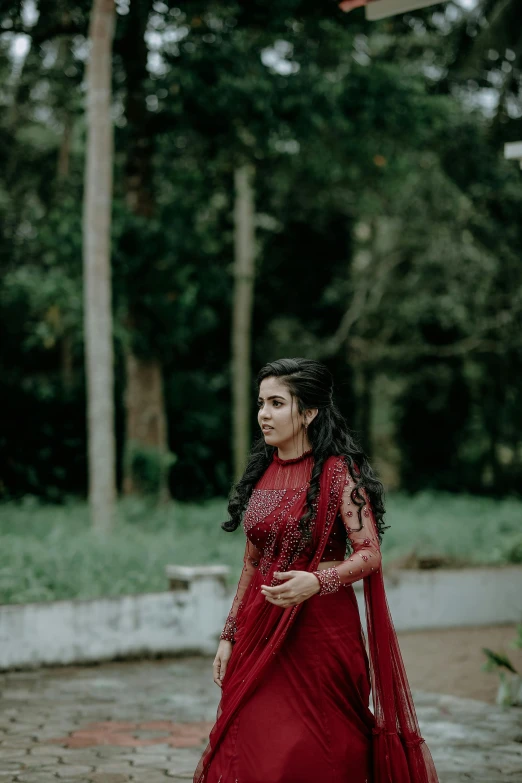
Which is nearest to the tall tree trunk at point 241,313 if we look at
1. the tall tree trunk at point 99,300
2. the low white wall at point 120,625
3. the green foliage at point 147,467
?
the green foliage at point 147,467

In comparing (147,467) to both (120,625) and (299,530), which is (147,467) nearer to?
(120,625)

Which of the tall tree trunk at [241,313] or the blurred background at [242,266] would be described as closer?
the blurred background at [242,266]

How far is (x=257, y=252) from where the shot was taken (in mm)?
20875

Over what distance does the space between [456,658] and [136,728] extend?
3.52m

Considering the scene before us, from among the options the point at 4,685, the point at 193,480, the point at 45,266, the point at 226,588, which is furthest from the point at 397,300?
the point at 4,685

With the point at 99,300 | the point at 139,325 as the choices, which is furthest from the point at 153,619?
the point at 139,325

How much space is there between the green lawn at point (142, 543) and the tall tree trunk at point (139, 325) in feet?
2.25

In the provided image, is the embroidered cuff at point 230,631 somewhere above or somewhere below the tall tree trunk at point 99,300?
below

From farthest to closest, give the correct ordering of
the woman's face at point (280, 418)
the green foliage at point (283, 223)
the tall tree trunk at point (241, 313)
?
the tall tree trunk at point (241, 313) → the green foliage at point (283, 223) → the woman's face at point (280, 418)

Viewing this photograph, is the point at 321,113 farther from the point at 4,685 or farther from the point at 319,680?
the point at 319,680

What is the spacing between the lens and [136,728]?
246 inches

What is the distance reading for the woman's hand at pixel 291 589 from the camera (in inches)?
134

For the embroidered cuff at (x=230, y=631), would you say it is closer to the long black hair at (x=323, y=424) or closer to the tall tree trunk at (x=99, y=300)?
the long black hair at (x=323, y=424)

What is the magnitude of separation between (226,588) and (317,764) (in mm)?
5439
